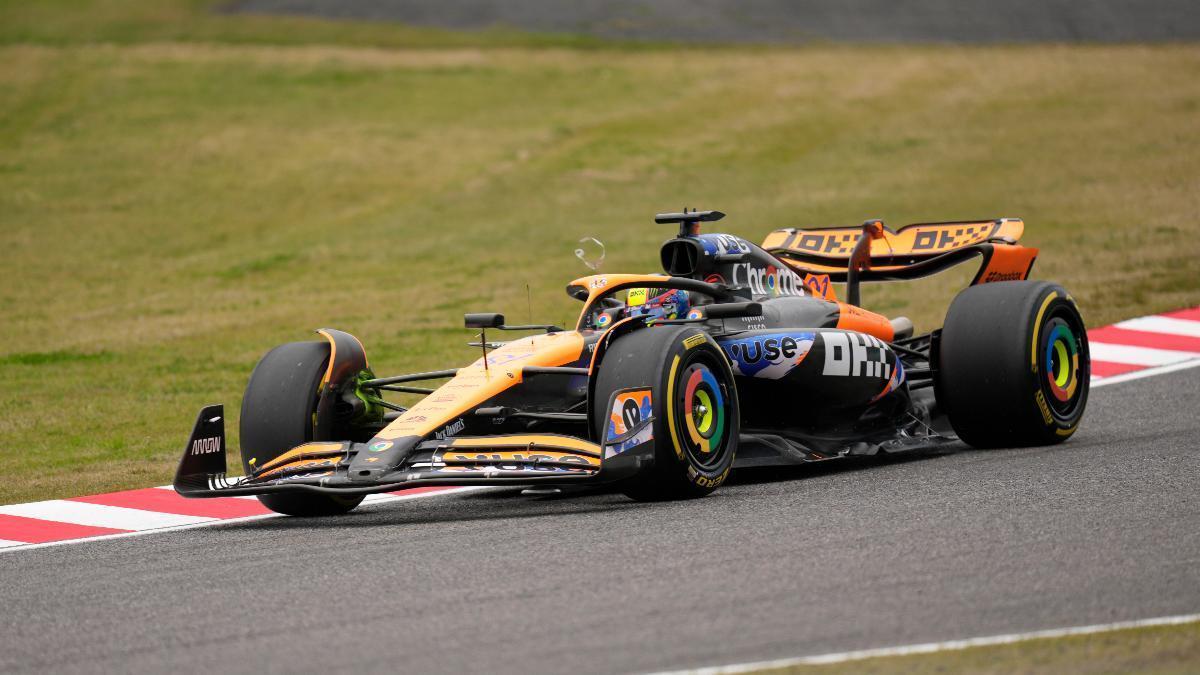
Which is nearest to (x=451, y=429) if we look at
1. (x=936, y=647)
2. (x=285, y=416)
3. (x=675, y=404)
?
(x=285, y=416)

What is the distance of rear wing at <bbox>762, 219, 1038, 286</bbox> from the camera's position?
11016 millimetres

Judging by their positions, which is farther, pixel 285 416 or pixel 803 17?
pixel 803 17

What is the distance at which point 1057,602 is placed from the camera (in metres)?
5.71

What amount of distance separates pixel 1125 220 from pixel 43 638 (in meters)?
20.2

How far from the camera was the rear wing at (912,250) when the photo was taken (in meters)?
11.0

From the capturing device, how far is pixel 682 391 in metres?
8.24

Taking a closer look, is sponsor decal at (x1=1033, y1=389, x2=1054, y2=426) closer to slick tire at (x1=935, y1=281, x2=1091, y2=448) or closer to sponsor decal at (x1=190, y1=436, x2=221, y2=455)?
slick tire at (x1=935, y1=281, x2=1091, y2=448)

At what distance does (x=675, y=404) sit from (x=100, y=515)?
139 inches

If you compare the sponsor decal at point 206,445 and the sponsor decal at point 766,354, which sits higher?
the sponsor decal at point 766,354

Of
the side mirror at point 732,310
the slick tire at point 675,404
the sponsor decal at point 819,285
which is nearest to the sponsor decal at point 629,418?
the slick tire at point 675,404

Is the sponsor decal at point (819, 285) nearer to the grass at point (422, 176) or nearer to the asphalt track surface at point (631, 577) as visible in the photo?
the asphalt track surface at point (631, 577)

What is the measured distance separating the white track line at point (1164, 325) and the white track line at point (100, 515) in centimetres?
964

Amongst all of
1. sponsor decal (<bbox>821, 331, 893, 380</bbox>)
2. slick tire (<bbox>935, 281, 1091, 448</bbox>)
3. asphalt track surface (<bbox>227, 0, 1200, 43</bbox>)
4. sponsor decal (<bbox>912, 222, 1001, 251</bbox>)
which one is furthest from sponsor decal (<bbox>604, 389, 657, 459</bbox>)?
asphalt track surface (<bbox>227, 0, 1200, 43</bbox>)

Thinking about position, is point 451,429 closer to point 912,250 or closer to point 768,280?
point 768,280
